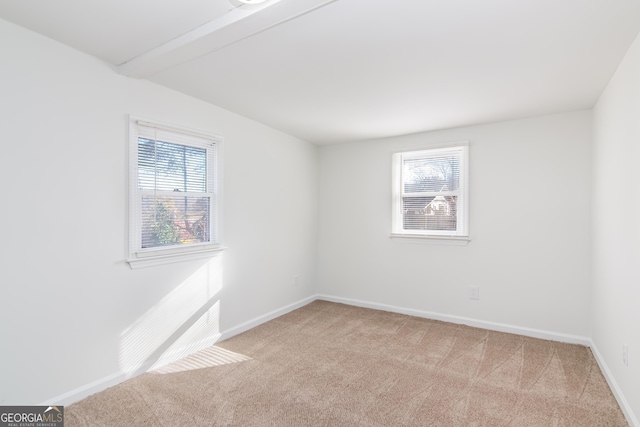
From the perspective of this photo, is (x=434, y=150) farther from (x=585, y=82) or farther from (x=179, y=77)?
(x=179, y=77)

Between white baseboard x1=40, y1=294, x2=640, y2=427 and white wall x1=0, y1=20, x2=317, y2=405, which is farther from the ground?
white wall x1=0, y1=20, x2=317, y2=405

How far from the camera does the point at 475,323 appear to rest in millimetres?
3521

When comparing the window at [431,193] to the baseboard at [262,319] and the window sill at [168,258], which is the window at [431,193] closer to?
the baseboard at [262,319]

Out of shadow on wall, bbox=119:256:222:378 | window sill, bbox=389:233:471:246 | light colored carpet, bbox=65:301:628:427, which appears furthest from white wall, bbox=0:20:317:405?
window sill, bbox=389:233:471:246

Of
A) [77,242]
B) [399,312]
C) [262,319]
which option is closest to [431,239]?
[399,312]

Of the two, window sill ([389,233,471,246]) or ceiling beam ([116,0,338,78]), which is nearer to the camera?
ceiling beam ([116,0,338,78])

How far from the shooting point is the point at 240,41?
1.89 metres

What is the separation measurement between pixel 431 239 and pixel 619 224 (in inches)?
71.1

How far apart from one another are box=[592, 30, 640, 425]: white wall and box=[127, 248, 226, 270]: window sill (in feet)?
10.0

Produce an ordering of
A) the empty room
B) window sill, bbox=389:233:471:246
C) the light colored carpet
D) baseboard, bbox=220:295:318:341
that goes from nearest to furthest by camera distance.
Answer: the empty room < the light colored carpet < baseboard, bbox=220:295:318:341 < window sill, bbox=389:233:471:246

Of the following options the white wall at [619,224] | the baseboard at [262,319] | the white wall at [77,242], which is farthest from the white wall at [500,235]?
the white wall at [77,242]

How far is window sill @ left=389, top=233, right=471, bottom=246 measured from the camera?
3588mm

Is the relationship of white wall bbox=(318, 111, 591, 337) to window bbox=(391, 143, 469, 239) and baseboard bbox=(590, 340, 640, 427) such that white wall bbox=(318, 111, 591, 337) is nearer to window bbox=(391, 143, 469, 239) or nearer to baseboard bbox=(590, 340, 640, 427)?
window bbox=(391, 143, 469, 239)

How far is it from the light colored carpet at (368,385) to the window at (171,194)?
0.94 m
